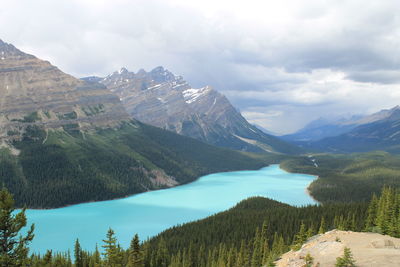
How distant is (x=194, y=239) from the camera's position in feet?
328

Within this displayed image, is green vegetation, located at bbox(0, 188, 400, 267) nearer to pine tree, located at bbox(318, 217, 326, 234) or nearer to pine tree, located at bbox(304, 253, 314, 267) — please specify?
pine tree, located at bbox(318, 217, 326, 234)

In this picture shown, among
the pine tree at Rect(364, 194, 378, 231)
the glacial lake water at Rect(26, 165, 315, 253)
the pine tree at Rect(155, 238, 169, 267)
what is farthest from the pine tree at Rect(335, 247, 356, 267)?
the glacial lake water at Rect(26, 165, 315, 253)

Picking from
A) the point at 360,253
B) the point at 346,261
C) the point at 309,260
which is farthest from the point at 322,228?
the point at 346,261

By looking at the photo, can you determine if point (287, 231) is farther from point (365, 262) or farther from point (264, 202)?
point (365, 262)

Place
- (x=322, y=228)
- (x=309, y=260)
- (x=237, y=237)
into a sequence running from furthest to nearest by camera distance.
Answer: (x=237, y=237) < (x=322, y=228) < (x=309, y=260)

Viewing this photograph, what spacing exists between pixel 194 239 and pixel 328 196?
125676mm

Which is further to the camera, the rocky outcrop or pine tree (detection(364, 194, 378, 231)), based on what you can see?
pine tree (detection(364, 194, 378, 231))

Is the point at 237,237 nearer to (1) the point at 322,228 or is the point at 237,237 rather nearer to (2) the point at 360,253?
(1) the point at 322,228

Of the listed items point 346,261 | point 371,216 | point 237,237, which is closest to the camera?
point 346,261

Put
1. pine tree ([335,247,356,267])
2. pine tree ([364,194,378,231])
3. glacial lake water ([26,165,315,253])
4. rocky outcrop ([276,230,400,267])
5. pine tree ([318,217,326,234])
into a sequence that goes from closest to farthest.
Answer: pine tree ([335,247,356,267])
rocky outcrop ([276,230,400,267])
pine tree ([318,217,326,234])
pine tree ([364,194,378,231])
glacial lake water ([26,165,315,253])

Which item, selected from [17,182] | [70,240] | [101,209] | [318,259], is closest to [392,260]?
[318,259]

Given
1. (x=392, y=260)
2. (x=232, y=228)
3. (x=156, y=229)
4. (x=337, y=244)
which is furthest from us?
(x=156, y=229)

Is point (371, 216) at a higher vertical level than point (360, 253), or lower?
lower

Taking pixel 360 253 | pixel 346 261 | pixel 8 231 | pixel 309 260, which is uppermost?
pixel 8 231
